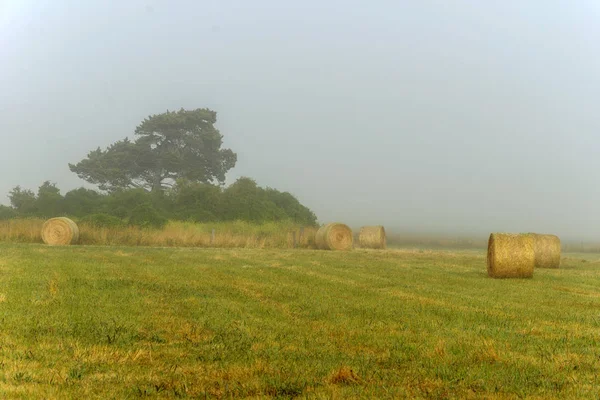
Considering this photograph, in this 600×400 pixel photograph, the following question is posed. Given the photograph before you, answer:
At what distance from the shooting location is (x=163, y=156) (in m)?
62.8

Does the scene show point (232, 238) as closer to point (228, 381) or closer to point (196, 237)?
point (196, 237)

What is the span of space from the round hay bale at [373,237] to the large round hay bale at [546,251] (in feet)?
49.3

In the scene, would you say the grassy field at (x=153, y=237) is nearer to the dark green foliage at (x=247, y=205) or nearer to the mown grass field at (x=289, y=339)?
the dark green foliage at (x=247, y=205)

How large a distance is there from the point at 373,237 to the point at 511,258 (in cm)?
1956

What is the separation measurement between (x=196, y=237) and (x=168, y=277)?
70.6 feet

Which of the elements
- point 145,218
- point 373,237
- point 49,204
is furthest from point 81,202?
point 373,237

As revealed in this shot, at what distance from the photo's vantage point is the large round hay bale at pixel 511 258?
1806cm

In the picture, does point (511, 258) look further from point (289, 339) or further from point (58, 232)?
point (58, 232)

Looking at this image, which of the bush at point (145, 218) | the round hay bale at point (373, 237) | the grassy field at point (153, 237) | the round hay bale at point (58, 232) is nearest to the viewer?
the round hay bale at point (58, 232)

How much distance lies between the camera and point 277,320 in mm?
Result: 9359

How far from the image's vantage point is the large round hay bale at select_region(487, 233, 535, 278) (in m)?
18.1

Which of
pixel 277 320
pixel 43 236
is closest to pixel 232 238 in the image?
pixel 43 236

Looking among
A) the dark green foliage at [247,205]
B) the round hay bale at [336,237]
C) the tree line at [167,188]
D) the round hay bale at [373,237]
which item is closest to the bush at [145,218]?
the tree line at [167,188]

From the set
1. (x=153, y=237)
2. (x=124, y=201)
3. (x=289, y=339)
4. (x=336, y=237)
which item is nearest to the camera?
(x=289, y=339)
